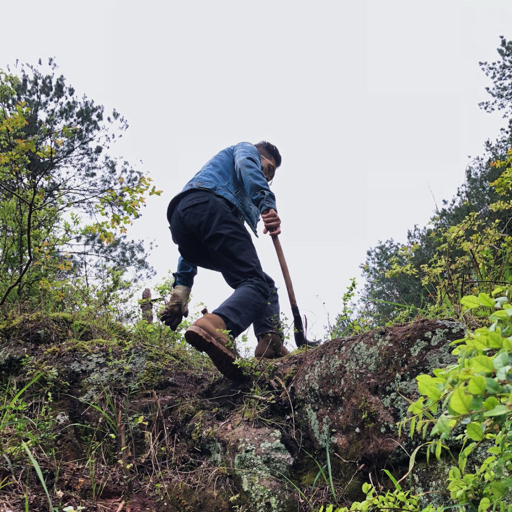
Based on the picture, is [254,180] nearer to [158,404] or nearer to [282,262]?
[282,262]

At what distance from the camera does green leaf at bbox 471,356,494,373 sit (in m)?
0.81

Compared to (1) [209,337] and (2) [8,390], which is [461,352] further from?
(2) [8,390]

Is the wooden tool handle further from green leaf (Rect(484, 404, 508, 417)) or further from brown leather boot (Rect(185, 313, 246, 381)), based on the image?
green leaf (Rect(484, 404, 508, 417))

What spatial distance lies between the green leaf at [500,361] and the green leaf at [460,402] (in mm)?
68

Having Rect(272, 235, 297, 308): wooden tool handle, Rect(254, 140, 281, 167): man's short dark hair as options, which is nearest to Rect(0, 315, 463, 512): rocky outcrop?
Rect(272, 235, 297, 308): wooden tool handle

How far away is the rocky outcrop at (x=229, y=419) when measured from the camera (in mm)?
2158

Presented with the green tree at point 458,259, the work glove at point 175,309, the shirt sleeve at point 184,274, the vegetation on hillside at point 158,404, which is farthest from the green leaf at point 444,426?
the shirt sleeve at point 184,274

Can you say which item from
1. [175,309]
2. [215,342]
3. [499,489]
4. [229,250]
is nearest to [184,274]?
[175,309]

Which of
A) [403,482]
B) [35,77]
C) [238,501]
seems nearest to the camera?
[403,482]

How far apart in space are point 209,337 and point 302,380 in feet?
1.89

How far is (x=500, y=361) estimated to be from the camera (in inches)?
31.4

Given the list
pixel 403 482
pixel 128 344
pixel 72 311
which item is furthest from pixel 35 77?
pixel 403 482

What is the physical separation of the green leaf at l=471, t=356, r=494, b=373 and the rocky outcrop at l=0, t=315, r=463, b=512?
1.37m

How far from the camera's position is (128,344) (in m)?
3.33
